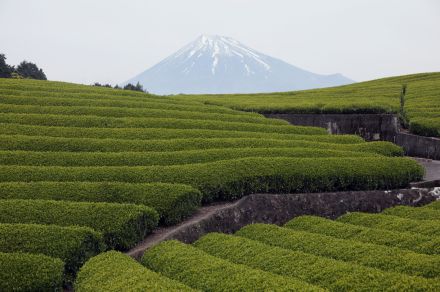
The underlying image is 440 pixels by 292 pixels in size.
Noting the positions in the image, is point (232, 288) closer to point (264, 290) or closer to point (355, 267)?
point (264, 290)

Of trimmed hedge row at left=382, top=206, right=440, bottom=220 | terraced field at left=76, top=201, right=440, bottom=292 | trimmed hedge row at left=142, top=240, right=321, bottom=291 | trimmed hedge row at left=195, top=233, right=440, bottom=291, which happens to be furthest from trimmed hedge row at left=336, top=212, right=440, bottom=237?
trimmed hedge row at left=142, top=240, right=321, bottom=291

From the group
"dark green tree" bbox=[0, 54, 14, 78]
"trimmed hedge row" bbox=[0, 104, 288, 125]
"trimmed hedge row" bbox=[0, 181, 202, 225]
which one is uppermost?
"dark green tree" bbox=[0, 54, 14, 78]

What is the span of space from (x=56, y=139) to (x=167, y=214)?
19.1ft

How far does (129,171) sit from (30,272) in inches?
207

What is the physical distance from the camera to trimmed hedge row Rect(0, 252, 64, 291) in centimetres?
893

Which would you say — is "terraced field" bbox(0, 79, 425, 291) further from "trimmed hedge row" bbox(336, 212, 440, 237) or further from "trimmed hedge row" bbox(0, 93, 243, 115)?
"trimmed hedge row" bbox(336, 212, 440, 237)

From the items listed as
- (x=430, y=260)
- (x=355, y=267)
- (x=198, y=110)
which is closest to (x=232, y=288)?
(x=355, y=267)

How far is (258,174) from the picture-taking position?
14609mm

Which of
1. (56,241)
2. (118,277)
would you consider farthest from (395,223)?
(56,241)

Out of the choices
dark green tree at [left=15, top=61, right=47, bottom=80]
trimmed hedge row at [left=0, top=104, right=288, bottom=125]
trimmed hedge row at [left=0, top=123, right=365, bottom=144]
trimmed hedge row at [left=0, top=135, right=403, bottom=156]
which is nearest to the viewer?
trimmed hedge row at [left=0, top=135, right=403, bottom=156]

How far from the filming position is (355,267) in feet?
27.2

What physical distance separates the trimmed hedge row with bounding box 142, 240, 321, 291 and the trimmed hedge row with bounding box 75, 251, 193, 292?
0.44 m

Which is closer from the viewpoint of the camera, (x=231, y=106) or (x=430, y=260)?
(x=430, y=260)

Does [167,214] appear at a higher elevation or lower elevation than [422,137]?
lower
